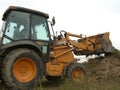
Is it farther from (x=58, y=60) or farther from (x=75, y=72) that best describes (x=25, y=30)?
(x=75, y=72)

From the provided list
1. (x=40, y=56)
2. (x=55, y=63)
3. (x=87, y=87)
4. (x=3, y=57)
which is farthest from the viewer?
(x=55, y=63)

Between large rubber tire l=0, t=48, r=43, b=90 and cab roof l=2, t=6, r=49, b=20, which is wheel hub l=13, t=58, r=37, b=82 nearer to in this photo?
large rubber tire l=0, t=48, r=43, b=90

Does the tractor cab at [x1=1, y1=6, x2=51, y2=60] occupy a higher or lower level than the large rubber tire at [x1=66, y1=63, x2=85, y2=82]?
higher

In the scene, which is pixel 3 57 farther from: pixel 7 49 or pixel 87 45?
pixel 87 45

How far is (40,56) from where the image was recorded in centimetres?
1046

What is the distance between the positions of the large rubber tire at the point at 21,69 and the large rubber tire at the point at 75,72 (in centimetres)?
192

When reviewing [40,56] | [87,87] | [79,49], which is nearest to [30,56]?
[40,56]

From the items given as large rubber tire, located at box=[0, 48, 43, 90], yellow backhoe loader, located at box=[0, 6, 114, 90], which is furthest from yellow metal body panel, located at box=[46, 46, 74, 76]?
large rubber tire, located at box=[0, 48, 43, 90]

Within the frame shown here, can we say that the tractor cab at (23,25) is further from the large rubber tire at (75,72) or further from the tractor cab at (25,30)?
the large rubber tire at (75,72)

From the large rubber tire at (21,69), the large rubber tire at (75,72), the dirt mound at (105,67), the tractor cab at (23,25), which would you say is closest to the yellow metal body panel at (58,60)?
the large rubber tire at (75,72)

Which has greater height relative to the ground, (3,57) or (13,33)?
(13,33)

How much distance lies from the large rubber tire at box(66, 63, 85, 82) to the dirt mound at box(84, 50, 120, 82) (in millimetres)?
943

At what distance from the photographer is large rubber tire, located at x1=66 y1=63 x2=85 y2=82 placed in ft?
38.7

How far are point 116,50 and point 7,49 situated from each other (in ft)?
20.9
